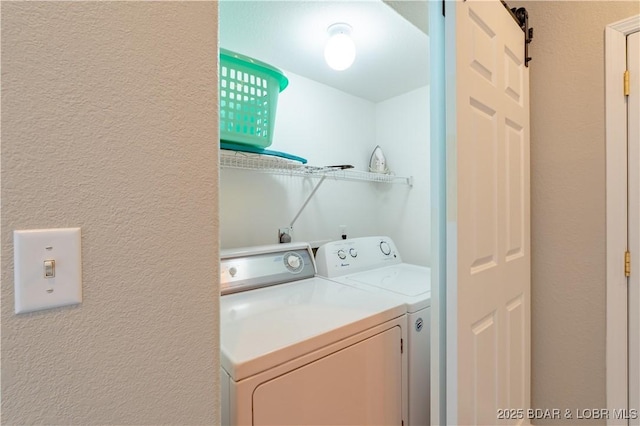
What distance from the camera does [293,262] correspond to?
1.76m

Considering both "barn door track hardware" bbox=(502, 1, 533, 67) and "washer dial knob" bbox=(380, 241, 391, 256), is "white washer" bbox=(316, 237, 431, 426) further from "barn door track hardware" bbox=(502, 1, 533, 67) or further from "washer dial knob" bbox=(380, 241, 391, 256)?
"barn door track hardware" bbox=(502, 1, 533, 67)

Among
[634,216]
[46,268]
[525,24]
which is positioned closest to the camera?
[46,268]

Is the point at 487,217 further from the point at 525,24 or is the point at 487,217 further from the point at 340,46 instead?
the point at 340,46

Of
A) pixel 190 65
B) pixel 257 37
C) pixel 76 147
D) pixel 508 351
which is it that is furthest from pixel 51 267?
pixel 257 37

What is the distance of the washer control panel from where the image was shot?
1491 millimetres

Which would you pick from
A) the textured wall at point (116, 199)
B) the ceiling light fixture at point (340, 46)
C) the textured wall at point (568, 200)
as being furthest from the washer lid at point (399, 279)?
the ceiling light fixture at point (340, 46)

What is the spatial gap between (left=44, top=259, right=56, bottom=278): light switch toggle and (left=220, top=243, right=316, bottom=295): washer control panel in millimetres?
1010

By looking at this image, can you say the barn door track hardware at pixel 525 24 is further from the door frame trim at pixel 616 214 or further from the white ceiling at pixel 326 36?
the white ceiling at pixel 326 36

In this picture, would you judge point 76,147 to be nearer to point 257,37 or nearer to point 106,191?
point 106,191

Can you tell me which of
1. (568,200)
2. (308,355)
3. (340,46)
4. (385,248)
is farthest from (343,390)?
(340,46)

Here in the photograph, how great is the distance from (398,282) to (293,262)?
633mm

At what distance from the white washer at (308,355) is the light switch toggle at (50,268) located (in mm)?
542

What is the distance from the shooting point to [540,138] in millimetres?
1498

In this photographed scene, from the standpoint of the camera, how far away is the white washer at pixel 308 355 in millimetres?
868
